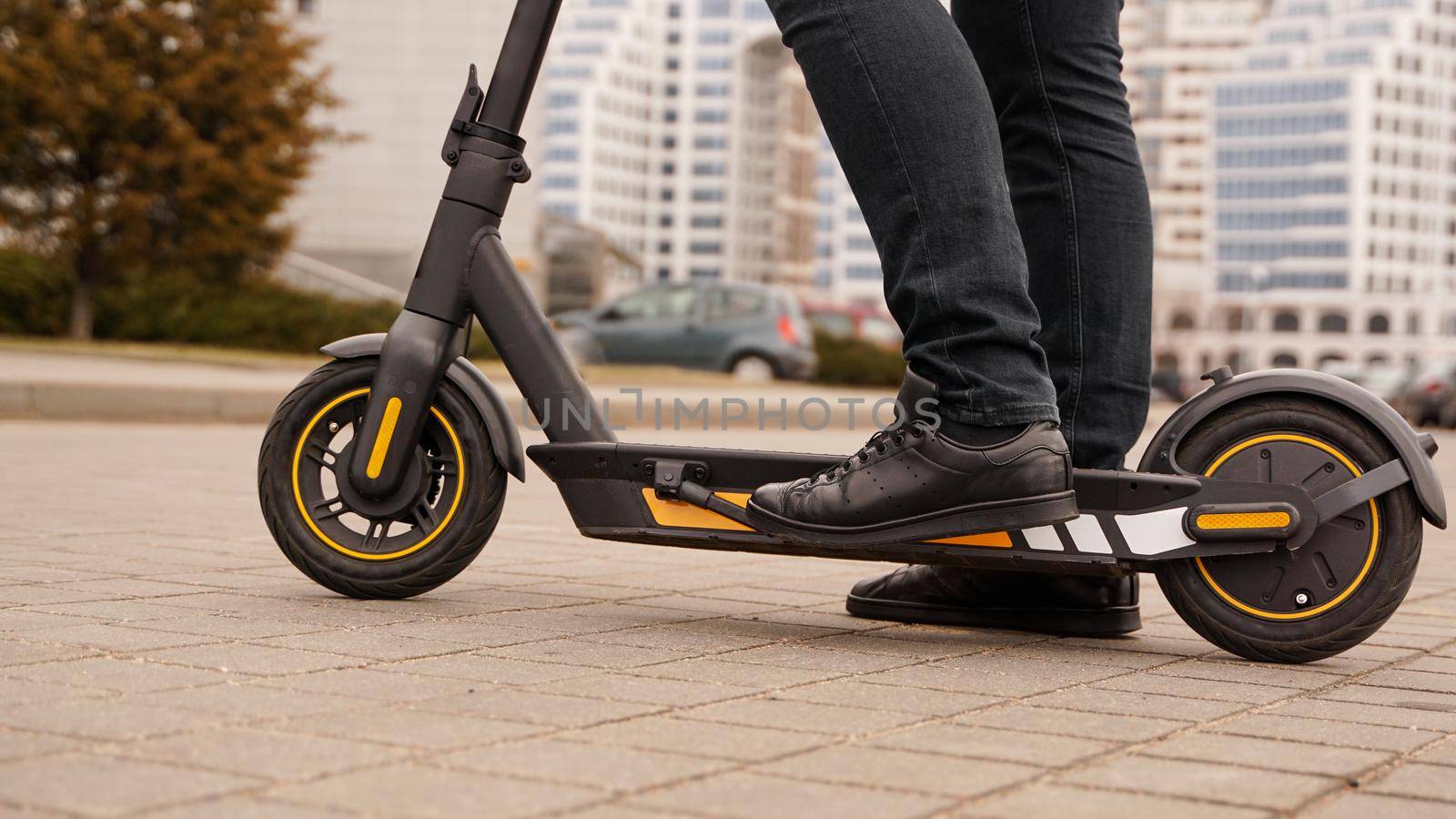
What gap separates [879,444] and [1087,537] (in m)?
0.42

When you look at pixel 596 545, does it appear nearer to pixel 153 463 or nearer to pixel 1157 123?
pixel 153 463

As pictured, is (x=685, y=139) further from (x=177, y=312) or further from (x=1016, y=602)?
(x=1016, y=602)

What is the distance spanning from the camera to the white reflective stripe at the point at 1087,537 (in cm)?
323

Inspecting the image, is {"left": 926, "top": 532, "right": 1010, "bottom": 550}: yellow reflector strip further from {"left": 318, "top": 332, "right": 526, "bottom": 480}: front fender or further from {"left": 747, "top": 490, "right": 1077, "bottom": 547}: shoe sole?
{"left": 318, "top": 332, "right": 526, "bottom": 480}: front fender

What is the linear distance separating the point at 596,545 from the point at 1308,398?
2.47 m

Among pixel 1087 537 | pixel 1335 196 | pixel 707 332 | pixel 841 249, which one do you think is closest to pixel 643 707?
pixel 1087 537

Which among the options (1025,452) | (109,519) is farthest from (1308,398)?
(109,519)

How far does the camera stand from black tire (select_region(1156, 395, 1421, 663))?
315 centimetres

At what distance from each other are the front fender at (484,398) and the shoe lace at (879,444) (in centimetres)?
66

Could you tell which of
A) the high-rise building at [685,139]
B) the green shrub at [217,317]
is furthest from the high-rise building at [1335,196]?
the green shrub at [217,317]

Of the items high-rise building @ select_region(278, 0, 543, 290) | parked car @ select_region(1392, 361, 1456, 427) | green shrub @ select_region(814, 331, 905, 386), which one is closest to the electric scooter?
green shrub @ select_region(814, 331, 905, 386)

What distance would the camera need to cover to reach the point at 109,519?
5367 millimetres

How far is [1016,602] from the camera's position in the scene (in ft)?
11.8

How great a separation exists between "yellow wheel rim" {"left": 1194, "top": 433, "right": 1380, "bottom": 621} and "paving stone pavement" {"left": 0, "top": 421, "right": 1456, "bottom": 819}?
10 cm
